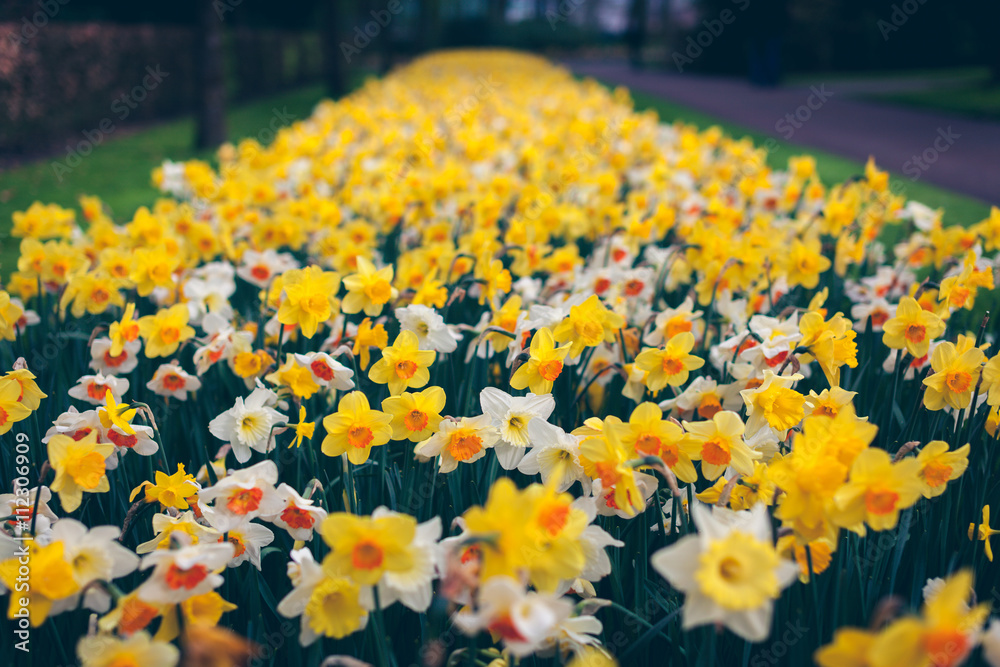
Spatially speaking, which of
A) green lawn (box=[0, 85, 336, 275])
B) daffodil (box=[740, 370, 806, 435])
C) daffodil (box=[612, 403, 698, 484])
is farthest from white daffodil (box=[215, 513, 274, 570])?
green lawn (box=[0, 85, 336, 275])

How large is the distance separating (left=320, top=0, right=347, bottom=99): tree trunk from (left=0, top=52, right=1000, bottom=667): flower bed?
16.4 m

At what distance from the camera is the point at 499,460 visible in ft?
4.85

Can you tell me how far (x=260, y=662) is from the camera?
4.38 feet

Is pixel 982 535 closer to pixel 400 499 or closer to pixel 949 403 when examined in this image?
pixel 949 403

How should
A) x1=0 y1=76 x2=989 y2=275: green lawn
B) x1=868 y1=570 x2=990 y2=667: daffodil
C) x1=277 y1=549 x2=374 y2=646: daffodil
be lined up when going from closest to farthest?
1. x1=868 y1=570 x2=990 y2=667: daffodil
2. x1=277 y1=549 x2=374 y2=646: daffodil
3. x1=0 y1=76 x2=989 y2=275: green lawn

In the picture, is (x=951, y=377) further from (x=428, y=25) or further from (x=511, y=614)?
(x=428, y=25)

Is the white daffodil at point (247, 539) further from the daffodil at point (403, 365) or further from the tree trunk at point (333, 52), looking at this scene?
the tree trunk at point (333, 52)

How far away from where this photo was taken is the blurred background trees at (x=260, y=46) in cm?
1002

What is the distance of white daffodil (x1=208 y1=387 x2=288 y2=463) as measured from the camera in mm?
1619

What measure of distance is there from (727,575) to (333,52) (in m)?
19.2

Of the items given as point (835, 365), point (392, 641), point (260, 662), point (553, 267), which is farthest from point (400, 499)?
point (553, 267)

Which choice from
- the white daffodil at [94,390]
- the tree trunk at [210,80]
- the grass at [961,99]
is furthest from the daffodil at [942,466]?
the grass at [961,99]

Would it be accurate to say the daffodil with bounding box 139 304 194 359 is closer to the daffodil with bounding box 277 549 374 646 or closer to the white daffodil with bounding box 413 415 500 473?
the white daffodil with bounding box 413 415 500 473

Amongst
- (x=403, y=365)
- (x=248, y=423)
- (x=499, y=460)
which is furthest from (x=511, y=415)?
(x=248, y=423)
